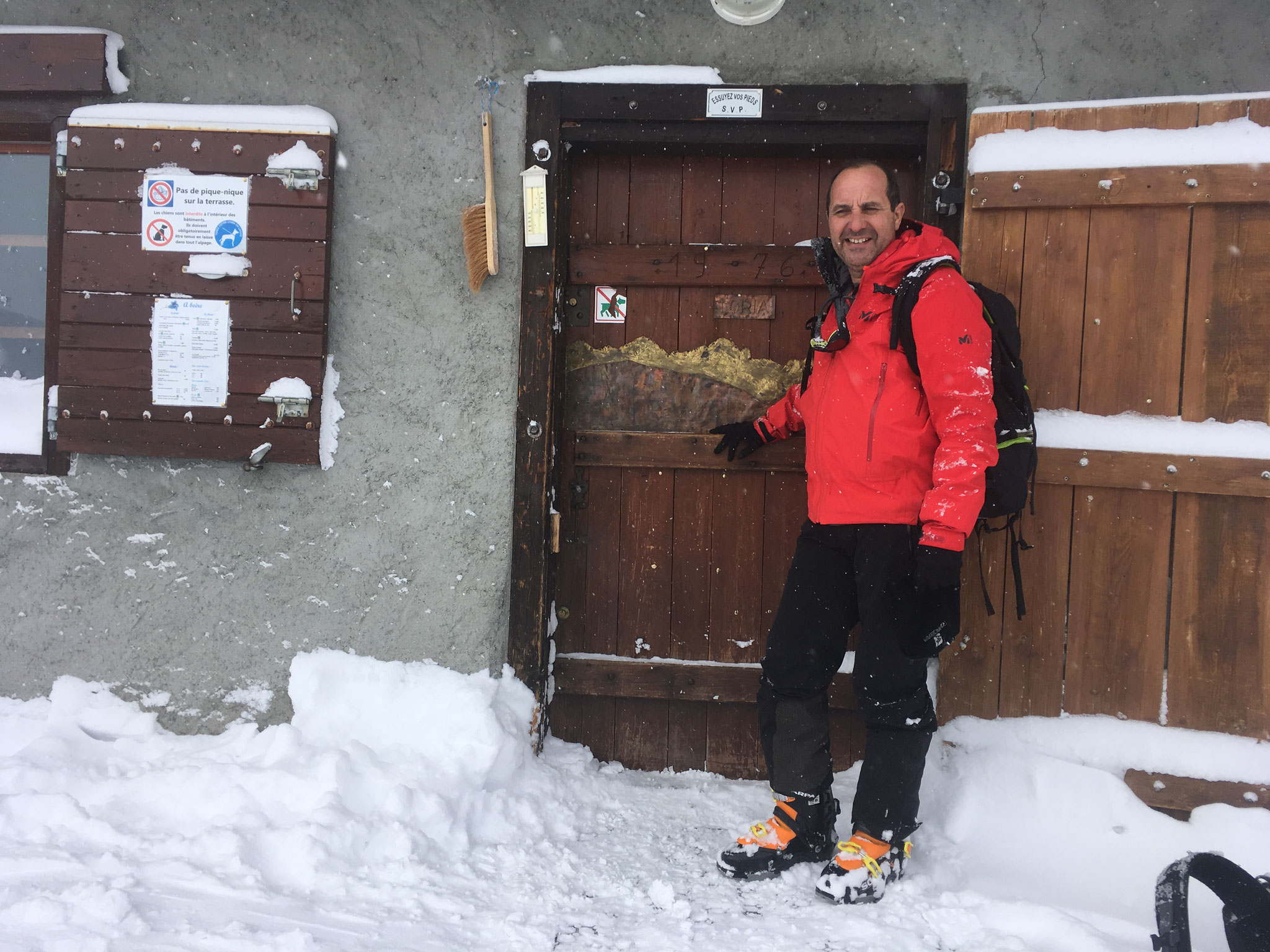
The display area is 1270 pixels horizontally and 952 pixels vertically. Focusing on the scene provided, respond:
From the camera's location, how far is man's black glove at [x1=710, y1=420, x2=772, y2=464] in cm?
276

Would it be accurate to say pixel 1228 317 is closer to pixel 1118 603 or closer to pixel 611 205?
pixel 1118 603

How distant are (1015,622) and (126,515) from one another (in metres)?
3.14

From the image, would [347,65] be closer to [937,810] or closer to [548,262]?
[548,262]

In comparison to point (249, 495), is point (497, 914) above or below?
below

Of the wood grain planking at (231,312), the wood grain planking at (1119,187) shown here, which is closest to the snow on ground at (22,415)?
the wood grain planking at (231,312)

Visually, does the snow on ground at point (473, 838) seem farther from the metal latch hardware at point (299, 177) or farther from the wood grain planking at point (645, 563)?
the metal latch hardware at point (299, 177)

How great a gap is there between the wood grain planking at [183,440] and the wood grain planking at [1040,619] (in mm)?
2427

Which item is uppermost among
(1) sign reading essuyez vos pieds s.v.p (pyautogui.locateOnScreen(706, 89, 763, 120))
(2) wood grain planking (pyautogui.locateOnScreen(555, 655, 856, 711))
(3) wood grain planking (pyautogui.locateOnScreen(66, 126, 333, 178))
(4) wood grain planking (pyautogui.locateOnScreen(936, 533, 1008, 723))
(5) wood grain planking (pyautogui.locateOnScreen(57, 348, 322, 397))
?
(1) sign reading essuyez vos pieds s.v.p (pyautogui.locateOnScreen(706, 89, 763, 120))

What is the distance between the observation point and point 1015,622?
100 inches

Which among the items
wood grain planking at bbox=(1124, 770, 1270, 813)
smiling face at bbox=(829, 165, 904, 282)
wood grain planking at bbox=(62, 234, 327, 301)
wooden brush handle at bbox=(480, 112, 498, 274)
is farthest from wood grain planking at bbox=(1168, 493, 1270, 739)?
wood grain planking at bbox=(62, 234, 327, 301)

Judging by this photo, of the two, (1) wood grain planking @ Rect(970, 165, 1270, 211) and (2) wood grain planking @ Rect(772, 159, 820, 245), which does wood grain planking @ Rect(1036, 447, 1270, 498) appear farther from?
(2) wood grain planking @ Rect(772, 159, 820, 245)

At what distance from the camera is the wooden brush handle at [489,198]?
2723 mm

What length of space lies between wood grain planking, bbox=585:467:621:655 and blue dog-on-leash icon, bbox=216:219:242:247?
1.50 metres

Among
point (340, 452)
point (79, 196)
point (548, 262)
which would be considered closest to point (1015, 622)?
point (548, 262)
